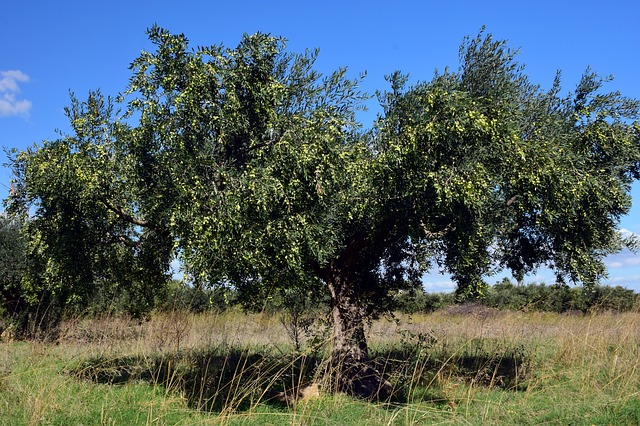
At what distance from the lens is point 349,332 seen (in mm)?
13414

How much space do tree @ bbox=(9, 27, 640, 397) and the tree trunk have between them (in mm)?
71

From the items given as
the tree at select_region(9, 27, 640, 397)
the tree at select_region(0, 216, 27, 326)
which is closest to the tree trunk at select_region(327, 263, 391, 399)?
the tree at select_region(9, 27, 640, 397)

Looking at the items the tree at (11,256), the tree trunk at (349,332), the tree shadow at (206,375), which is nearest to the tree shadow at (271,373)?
the tree shadow at (206,375)

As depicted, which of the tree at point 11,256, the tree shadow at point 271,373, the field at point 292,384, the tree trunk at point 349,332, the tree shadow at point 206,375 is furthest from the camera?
the tree at point 11,256

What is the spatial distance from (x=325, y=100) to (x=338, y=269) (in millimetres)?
4293

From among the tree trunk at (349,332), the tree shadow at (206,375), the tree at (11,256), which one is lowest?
the tree shadow at (206,375)

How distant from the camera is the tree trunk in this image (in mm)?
13203

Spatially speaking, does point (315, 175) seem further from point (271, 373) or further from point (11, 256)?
point (11, 256)

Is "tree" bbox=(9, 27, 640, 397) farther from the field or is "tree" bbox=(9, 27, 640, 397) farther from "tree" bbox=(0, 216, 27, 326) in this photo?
"tree" bbox=(0, 216, 27, 326)

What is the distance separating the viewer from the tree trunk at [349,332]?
13203 mm

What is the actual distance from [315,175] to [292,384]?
3.70 m

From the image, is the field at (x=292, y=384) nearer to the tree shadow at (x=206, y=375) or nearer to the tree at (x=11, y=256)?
the tree shadow at (x=206, y=375)

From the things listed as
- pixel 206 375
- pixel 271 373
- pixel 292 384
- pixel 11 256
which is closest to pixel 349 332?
pixel 271 373

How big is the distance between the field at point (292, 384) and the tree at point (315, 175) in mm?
1303
